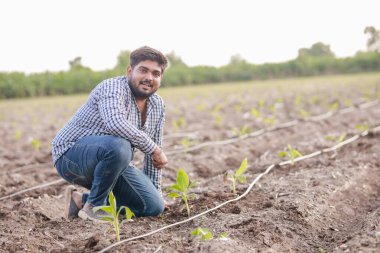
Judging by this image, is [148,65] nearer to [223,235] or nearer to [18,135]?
[223,235]

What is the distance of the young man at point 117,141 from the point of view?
324 centimetres

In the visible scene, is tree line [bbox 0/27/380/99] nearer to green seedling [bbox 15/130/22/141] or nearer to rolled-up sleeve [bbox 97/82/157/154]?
green seedling [bbox 15/130/22/141]

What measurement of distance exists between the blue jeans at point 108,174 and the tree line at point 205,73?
2529 centimetres

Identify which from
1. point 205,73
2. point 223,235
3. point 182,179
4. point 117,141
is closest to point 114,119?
point 117,141

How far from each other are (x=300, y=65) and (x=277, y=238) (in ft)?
119

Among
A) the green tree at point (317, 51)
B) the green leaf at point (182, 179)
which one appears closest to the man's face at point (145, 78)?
the green leaf at point (182, 179)

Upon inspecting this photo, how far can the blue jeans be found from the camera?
3.25 m

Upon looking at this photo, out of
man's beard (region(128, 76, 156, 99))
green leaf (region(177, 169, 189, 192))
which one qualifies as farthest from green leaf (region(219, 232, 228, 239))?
man's beard (region(128, 76, 156, 99))

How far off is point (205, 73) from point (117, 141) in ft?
106

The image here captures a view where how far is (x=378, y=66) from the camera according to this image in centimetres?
3684

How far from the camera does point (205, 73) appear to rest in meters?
35.2

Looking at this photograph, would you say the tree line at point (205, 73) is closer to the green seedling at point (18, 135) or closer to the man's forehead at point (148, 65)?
the green seedling at point (18, 135)

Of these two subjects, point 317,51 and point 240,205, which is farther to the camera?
point 317,51

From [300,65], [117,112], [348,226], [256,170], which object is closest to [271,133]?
[256,170]
